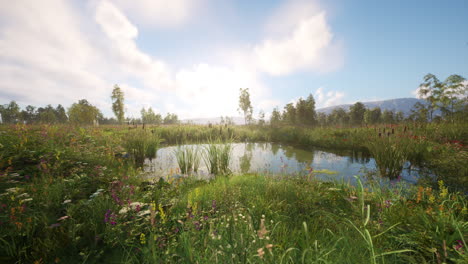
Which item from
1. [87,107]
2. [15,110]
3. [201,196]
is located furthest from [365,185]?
[15,110]

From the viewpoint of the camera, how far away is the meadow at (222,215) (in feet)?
4.54

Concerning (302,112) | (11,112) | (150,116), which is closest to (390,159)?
(302,112)

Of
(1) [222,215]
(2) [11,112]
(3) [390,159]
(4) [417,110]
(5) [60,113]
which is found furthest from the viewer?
(5) [60,113]

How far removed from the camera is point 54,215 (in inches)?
76.5

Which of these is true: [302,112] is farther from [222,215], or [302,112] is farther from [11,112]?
[11,112]

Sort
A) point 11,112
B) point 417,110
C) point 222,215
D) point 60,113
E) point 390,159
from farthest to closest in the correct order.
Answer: point 60,113
point 11,112
point 417,110
point 390,159
point 222,215

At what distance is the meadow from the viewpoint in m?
1.38

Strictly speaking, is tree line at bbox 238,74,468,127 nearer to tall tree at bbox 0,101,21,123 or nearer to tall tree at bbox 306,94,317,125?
tall tree at bbox 306,94,317,125

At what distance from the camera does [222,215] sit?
2082 millimetres

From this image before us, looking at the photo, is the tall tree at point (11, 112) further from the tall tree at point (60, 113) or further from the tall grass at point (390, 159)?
the tall grass at point (390, 159)

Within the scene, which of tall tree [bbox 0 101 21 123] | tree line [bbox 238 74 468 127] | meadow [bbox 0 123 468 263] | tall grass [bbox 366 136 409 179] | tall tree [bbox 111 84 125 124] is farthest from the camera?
tall tree [bbox 0 101 21 123]

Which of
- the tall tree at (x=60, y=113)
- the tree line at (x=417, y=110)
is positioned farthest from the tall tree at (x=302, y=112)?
the tall tree at (x=60, y=113)

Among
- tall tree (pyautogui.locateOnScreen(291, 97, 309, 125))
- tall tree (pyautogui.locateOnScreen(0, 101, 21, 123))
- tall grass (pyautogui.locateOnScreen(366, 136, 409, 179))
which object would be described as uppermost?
tall tree (pyautogui.locateOnScreen(0, 101, 21, 123))

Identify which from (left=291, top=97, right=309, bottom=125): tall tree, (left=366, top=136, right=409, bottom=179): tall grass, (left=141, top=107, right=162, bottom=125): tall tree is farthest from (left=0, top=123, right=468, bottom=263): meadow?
(left=141, top=107, right=162, bottom=125): tall tree
